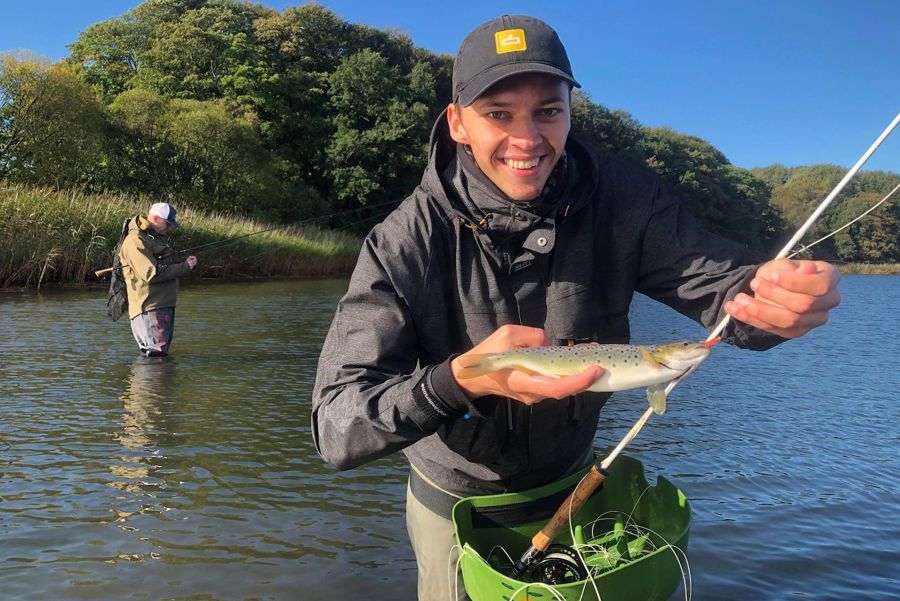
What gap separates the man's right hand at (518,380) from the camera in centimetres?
210

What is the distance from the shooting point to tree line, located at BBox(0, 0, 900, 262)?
33312 mm

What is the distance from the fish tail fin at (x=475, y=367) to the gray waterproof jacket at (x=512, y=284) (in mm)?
384

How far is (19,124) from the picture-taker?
31.9 meters

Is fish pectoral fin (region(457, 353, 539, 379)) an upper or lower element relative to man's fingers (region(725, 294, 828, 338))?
lower

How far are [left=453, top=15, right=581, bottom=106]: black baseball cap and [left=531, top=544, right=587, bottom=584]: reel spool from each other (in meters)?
1.90

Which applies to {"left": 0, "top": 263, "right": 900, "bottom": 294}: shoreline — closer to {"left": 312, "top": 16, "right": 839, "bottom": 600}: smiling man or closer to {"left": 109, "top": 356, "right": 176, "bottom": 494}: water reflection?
{"left": 312, "top": 16, "right": 839, "bottom": 600}: smiling man

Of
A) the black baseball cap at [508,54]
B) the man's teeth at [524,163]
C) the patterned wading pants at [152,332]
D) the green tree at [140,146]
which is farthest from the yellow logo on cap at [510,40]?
the green tree at [140,146]

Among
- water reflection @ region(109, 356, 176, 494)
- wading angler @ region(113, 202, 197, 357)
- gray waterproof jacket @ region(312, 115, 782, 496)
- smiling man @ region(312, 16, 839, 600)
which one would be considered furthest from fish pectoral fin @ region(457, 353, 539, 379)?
wading angler @ region(113, 202, 197, 357)

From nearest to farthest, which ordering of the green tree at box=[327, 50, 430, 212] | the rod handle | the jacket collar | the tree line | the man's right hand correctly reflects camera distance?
the man's right hand
the jacket collar
the rod handle
the tree line
the green tree at box=[327, 50, 430, 212]

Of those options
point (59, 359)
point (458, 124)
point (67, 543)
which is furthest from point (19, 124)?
point (458, 124)

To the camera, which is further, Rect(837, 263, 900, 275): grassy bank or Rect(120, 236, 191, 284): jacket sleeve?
Rect(837, 263, 900, 275): grassy bank

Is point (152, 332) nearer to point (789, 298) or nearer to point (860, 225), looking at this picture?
point (789, 298)

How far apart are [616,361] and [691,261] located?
71 cm

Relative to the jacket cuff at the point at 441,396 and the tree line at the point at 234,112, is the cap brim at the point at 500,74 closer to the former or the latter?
the jacket cuff at the point at 441,396
